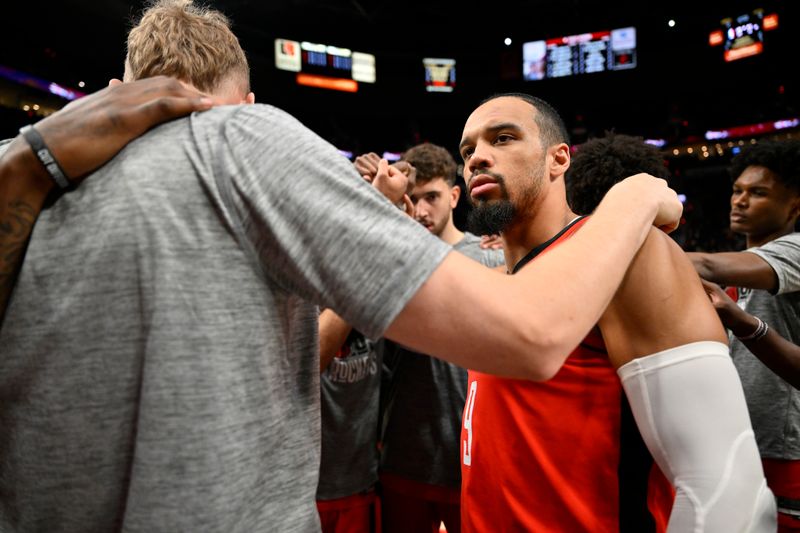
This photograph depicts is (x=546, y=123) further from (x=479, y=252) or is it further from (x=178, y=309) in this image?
(x=178, y=309)

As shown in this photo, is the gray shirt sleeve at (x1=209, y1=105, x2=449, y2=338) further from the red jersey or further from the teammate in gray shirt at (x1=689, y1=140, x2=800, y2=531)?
the teammate in gray shirt at (x1=689, y1=140, x2=800, y2=531)

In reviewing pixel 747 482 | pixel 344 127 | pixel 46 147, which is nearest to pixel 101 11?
pixel 344 127

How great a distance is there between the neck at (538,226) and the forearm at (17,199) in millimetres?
1410

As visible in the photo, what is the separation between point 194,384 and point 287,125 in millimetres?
398

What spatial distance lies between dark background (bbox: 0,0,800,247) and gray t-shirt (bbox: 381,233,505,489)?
10.8m

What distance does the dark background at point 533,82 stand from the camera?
13.0m

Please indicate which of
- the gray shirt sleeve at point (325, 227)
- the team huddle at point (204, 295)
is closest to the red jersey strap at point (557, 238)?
the team huddle at point (204, 295)

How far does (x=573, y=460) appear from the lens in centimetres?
141

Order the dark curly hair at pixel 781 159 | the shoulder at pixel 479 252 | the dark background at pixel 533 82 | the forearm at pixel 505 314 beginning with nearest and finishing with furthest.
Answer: the forearm at pixel 505 314, the dark curly hair at pixel 781 159, the shoulder at pixel 479 252, the dark background at pixel 533 82

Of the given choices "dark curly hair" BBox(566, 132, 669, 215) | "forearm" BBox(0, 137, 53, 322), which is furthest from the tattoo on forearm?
"dark curly hair" BBox(566, 132, 669, 215)

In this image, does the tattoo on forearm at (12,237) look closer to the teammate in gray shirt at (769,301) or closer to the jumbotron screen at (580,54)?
the teammate in gray shirt at (769,301)

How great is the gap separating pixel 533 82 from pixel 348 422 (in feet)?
45.0

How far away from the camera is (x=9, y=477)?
2.64 ft

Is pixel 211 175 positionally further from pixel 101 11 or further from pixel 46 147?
pixel 101 11
